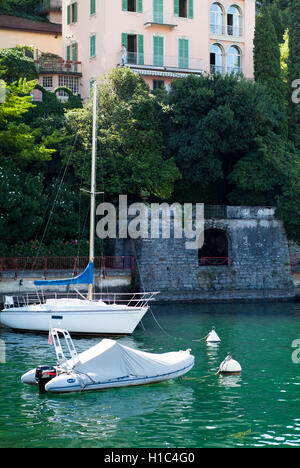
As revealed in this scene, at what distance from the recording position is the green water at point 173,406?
15.9m

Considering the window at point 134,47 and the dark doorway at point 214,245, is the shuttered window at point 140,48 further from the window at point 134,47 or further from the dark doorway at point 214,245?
the dark doorway at point 214,245

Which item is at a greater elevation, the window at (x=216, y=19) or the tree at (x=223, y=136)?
the window at (x=216, y=19)

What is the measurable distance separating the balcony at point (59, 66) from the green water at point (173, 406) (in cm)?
2817

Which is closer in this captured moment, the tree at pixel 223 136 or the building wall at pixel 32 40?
the tree at pixel 223 136

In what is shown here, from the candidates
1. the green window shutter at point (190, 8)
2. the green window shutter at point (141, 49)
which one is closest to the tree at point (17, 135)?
the green window shutter at point (141, 49)

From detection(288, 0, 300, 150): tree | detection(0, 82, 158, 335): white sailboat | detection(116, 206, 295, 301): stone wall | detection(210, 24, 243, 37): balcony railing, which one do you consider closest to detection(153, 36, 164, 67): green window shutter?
detection(210, 24, 243, 37): balcony railing

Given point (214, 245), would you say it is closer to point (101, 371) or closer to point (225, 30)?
point (225, 30)

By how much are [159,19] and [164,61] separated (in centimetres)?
293

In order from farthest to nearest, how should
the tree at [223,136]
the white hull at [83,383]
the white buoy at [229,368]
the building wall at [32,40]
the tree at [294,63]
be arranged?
1. the building wall at [32,40]
2. the tree at [294,63]
3. the tree at [223,136]
4. the white buoy at [229,368]
5. the white hull at [83,383]

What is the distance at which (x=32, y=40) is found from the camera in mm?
55625

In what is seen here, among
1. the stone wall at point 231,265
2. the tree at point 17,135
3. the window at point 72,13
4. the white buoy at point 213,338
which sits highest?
the window at point 72,13

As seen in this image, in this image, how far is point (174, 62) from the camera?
51312mm

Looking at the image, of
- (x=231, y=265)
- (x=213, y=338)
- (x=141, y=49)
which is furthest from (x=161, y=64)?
(x=213, y=338)

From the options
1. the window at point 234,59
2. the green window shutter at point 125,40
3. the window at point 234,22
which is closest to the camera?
the green window shutter at point 125,40
